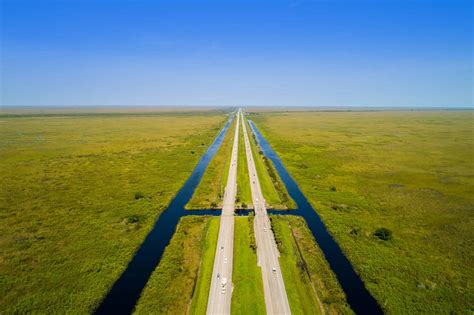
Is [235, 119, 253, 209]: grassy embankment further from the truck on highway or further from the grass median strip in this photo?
the truck on highway

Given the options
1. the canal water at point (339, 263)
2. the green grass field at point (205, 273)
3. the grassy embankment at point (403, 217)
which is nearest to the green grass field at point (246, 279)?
the green grass field at point (205, 273)

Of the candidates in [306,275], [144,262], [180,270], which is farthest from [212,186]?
[306,275]

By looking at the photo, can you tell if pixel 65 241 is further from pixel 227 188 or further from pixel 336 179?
pixel 336 179

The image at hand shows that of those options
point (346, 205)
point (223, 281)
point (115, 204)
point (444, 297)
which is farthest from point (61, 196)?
point (444, 297)

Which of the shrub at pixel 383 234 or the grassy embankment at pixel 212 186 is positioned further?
the grassy embankment at pixel 212 186

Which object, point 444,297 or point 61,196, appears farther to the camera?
point 61,196

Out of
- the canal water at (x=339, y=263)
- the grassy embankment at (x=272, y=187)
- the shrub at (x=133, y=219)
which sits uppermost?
the grassy embankment at (x=272, y=187)

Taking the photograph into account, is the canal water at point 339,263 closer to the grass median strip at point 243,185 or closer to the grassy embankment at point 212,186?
the grass median strip at point 243,185
